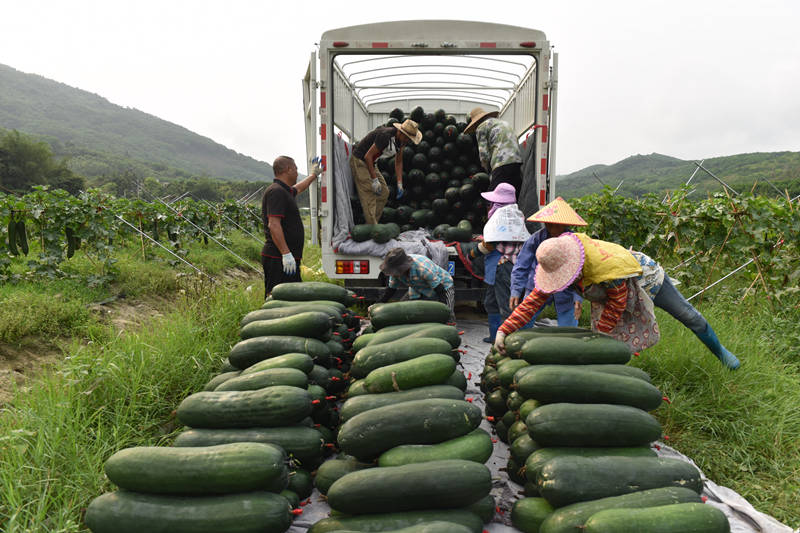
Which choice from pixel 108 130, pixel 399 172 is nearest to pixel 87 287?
pixel 399 172

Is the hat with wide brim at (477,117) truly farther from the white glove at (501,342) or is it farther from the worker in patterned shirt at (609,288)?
the white glove at (501,342)

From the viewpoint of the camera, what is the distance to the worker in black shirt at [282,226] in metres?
4.91

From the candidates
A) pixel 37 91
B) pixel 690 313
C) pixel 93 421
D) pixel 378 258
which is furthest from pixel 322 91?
pixel 37 91

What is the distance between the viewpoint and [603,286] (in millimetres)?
3146

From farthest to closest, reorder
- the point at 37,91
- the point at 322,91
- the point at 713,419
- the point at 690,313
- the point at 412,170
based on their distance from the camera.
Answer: the point at 37,91
the point at 412,170
the point at 322,91
the point at 690,313
the point at 713,419

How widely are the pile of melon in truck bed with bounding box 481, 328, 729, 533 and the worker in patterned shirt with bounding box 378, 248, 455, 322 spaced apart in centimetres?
144

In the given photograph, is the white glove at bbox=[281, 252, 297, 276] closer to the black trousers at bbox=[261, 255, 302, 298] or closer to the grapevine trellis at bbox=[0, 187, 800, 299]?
the black trousers at bbox=[261, 255, 302, 298]

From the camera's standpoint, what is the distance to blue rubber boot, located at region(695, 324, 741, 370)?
12.3 feet

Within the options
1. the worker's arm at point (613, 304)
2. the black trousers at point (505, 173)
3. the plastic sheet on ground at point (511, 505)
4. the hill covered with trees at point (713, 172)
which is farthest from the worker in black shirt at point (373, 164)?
Result: the hill covered with trees at point (713, 172)

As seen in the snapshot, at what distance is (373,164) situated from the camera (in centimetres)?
611

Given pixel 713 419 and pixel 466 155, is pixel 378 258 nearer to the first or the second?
pixel 466 155

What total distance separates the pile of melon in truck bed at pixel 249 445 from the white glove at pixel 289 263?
1.27 metres

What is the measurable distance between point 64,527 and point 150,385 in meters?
1.27

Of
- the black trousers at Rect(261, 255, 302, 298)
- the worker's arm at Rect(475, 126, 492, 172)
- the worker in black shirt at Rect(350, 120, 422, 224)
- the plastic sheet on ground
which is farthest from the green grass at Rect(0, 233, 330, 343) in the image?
the worker's arm at Rect(475, 126, 492, 172)
